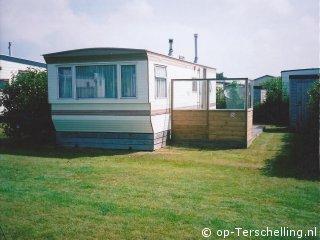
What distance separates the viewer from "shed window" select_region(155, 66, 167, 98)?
12.2 metres

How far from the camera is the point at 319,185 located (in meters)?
7.23

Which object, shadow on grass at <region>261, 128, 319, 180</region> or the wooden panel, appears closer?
shadow on grass at <region>261, 128, 319, 180</region>

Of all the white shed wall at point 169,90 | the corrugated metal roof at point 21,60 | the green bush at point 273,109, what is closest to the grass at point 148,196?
the white shed wall at point 169,90

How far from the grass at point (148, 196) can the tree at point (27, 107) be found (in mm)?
3247

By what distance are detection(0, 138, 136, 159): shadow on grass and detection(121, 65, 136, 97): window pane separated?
1.98 meters

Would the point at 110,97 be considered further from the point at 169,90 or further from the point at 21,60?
the point at 21,60

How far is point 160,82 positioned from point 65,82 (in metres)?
3.39

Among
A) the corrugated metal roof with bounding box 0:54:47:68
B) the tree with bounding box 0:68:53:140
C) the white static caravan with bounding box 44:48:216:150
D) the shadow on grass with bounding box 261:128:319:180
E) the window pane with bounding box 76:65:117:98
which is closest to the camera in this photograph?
the shadow on grass with bounding box 261:128:319:180

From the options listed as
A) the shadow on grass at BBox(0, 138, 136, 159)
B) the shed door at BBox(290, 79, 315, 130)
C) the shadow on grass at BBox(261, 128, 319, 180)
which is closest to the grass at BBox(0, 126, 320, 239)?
the shadow on grass at BBox(261, 128, 319, 180)

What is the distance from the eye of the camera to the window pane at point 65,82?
12.5 meters

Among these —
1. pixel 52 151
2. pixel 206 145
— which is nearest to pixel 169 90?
pixel 206 145

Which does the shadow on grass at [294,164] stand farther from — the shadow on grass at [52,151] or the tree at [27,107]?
the tree at [27,107]

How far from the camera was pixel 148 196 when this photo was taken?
6.57 metres

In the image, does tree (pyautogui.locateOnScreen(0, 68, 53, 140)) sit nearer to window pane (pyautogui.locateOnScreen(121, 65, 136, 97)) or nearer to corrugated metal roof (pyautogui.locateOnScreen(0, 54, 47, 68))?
window pane (pyautogui.locateOnScreen(121, 65, 136, 97))
